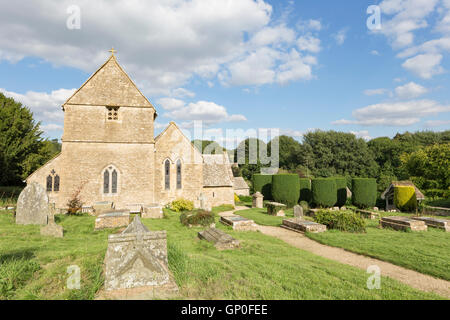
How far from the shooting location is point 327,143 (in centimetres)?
5416

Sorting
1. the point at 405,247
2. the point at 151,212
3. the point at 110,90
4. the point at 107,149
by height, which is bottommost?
the point at 405,247

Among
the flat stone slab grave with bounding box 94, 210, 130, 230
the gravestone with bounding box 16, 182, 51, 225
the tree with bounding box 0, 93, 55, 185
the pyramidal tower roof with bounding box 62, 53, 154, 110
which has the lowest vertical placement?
the flat stone slab grave with bounding box 94, 210, 130, 230

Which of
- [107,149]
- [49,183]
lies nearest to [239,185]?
[107,149]

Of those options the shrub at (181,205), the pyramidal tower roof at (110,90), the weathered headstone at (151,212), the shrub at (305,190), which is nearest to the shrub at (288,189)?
the shrub at (305,190)

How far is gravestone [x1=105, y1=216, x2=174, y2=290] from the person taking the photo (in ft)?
13.5

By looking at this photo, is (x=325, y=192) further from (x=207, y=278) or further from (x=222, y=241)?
(x=207, y=278)

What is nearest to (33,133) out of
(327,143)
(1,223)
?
(1,223)

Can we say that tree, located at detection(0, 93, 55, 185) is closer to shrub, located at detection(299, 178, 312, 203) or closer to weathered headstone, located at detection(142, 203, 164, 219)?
weathered headstone, located at detection(142, 203, 164, 219)

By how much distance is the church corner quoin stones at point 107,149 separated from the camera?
18.5 m

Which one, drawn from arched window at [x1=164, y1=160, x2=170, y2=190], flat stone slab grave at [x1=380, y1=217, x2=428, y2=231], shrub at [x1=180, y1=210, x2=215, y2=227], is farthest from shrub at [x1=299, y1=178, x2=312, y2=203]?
shrub at [x1=180, y1=210, x2=215, y2=227]

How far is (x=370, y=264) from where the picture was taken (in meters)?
8.04

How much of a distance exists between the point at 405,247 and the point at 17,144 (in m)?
34.1

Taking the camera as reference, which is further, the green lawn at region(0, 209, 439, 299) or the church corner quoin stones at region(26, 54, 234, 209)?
the church corner quoin stones at region(26, 54, 234, 209)

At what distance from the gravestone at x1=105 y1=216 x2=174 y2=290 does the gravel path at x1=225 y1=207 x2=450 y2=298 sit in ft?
21.1
